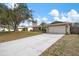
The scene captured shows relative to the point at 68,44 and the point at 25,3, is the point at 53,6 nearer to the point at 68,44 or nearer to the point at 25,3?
the point at 25,3

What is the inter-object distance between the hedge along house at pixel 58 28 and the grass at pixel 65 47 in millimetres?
218

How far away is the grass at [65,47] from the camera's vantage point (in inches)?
207

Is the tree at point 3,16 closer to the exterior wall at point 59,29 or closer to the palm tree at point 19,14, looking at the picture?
the palm tree at point 19,14

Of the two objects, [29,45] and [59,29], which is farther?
[59,29]

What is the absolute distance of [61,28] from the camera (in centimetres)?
572

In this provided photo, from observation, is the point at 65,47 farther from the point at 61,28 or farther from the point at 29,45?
the point at 29,45

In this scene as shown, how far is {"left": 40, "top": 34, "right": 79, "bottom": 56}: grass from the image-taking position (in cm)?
527

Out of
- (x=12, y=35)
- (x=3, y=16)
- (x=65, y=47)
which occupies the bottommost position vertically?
(x=65, y=47)

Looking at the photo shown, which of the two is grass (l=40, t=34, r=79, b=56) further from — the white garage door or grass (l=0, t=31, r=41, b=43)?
grass (l=0, t=31, r=41, b=43)

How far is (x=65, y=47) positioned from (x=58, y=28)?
2.12ft

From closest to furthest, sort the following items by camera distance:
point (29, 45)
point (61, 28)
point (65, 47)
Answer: point (65, 47), point (29, 45), point (61, 28)

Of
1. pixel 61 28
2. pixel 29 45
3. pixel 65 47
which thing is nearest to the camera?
pixel 65 47

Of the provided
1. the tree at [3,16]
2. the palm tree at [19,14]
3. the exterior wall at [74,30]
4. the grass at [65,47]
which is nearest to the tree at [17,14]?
the palm tree at [19,14]

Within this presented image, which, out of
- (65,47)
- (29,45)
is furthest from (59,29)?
(29,45)
